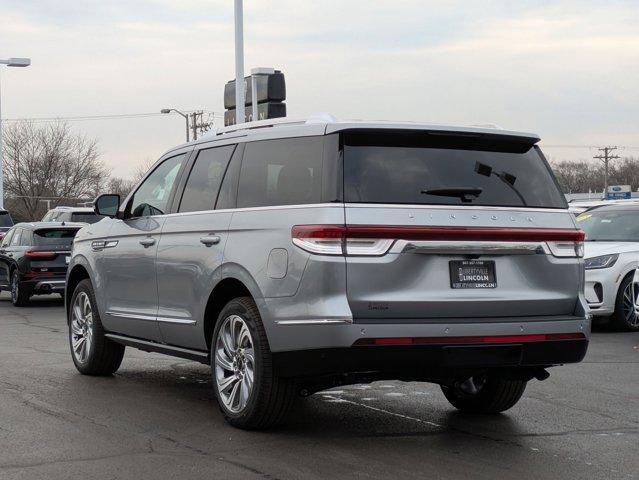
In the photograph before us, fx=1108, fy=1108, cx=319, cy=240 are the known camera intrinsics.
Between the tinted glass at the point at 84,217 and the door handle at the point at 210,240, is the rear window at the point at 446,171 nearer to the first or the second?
the door handle at the point at 210,240

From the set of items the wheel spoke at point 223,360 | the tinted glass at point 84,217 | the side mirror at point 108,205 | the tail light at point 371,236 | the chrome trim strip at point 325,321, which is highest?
the side mirror at point 108,205

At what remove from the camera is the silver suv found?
6.22 m

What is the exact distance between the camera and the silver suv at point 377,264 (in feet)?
20.4

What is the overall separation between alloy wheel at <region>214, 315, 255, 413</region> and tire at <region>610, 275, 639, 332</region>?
8152 mm

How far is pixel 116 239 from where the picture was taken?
9.00m

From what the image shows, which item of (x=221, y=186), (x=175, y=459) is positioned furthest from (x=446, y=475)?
(x=221, y=186)

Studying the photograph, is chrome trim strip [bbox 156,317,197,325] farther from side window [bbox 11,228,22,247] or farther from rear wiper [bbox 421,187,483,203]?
side window [bbox 11,228,22,247]

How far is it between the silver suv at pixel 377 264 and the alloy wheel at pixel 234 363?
0.04 feet

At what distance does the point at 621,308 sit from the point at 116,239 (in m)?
7.54

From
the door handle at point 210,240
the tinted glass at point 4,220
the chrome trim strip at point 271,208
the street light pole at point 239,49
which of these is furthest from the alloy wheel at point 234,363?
the tinted glass at point 4,220

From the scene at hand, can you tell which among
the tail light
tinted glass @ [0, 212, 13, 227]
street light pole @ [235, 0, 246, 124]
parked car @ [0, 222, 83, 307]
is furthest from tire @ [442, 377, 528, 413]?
tinted glass @ [0, 212, 13, 227]

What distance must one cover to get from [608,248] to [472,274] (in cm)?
835

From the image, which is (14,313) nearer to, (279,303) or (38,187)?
(279,303)

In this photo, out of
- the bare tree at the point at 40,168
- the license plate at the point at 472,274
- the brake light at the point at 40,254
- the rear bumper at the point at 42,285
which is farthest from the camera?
the bare tree at the point at 40,168
